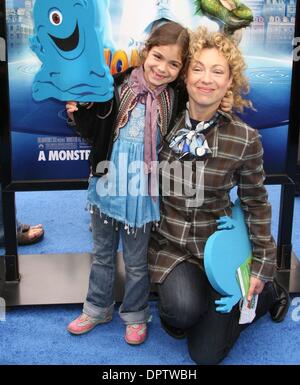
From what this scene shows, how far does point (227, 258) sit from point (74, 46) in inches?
32.9

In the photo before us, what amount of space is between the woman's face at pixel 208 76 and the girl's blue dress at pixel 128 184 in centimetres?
18

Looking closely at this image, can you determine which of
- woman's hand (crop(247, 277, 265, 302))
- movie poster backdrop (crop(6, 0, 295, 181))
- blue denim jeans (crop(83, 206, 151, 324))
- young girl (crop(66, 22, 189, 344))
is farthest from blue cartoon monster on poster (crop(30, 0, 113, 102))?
woman's hand (crop(247, 277, 265, 302))

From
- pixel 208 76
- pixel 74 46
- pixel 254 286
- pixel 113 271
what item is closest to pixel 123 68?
pixel 74 46

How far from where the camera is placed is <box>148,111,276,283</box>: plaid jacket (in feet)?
5.76

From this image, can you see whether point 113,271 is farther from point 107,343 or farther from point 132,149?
point 132,149

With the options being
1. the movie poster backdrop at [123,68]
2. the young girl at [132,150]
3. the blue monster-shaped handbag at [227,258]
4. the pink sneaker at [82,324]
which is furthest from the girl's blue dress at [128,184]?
the pink sneaker at [82,324]

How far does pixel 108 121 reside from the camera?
1693 millimetres

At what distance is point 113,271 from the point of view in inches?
75.9

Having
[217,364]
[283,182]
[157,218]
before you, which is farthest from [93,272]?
[283,182]

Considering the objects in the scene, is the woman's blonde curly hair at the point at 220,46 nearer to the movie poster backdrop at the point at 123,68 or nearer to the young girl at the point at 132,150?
the young girl at the point at 132,150

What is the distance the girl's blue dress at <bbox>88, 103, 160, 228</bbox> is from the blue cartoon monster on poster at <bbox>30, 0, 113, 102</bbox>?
0.14 meters

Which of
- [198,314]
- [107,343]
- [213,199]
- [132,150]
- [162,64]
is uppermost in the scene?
[162,64]

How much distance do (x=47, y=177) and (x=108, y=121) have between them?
517 mm

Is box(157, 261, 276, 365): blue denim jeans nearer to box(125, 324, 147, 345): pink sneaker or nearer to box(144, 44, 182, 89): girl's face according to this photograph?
box(125, 324, 147, 345): pink sneaker
